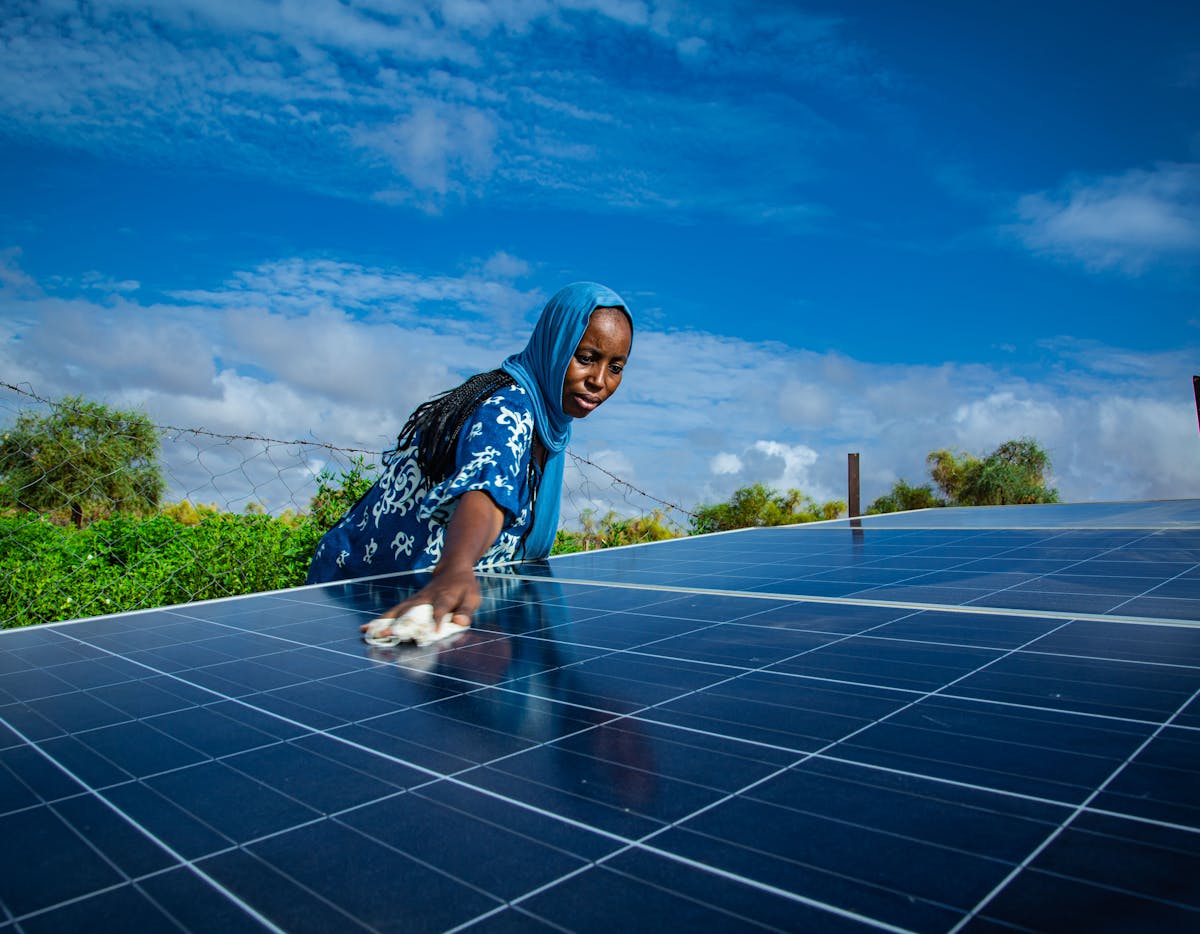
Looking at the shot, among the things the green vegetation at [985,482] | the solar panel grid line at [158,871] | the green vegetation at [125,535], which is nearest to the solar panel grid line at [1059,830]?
the solar panel grid line at [158,871]

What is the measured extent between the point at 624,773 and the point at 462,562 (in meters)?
1.65

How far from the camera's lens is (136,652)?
89.2 inches

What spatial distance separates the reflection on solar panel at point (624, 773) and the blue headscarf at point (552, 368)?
179cm

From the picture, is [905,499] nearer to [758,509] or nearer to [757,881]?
[758,509]

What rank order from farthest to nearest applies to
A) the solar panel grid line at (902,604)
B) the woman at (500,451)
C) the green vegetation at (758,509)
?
the green vegetation at (758,509) → the woman at (500,451) → the solar panel grid line at (902,604)

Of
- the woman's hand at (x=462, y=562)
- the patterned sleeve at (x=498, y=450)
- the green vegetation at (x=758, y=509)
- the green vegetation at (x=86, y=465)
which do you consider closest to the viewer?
the woman's hand at (x=462, y=562)

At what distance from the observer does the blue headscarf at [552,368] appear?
4.02m

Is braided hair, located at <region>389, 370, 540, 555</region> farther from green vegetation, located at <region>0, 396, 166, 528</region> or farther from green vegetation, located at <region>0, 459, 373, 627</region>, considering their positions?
green vegetation, located at <region>0, 396, 166, 528</region>

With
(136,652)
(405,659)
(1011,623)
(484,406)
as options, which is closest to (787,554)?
(484,406)

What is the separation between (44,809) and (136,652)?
1085mm

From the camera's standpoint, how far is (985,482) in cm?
2031

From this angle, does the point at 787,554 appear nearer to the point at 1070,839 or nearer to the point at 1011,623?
the point at 1011,623

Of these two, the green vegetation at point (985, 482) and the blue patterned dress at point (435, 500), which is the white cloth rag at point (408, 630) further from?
the green vegetation at point (985, 482)

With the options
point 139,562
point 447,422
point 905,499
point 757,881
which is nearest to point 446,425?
point 447,422
